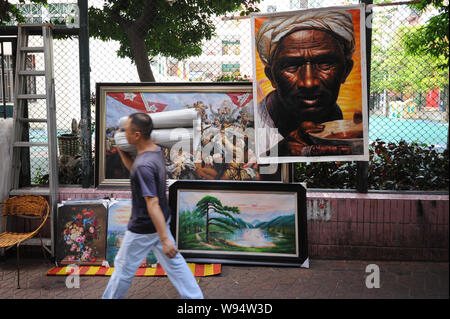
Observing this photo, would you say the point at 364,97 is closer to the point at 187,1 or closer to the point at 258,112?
the point at 258,112

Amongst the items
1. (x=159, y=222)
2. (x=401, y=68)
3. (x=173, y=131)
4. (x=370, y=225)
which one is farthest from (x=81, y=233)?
(x=401, y=68)

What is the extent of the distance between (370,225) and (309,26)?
7.86 feet

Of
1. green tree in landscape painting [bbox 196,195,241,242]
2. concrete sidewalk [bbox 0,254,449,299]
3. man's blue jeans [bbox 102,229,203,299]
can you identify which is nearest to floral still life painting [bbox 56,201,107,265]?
concrete sidewalk [bbox 0,254,449,299]

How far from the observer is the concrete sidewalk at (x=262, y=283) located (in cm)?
423

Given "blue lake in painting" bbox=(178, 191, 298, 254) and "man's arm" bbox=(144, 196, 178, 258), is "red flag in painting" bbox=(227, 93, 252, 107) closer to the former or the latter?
"blue lake in painting" bbox=(178, 191, 298, 254)

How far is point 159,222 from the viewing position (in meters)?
3.21

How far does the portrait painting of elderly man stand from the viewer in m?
4.68

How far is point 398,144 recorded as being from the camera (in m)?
5.54

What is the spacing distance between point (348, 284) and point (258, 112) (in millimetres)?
2116

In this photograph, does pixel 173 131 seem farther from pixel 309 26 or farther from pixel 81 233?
pixel 309 26

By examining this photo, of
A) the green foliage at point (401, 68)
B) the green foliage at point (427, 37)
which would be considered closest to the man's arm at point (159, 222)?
the green foliage at point (401, 68)

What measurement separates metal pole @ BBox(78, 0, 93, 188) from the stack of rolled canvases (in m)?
0.86

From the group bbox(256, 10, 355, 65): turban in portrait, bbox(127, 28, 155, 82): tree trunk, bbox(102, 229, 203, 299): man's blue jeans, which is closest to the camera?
bbox(102, 229, 203, 299): man's blue jeans
